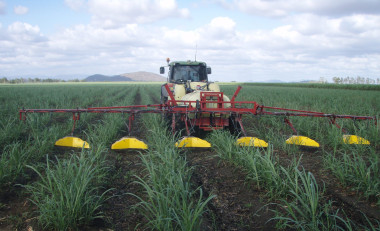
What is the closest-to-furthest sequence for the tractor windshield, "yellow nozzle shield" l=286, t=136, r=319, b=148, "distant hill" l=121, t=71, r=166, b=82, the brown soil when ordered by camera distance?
the brown soil
"yellow nozzle shield" l=286, t=136, r=319, b=148
the tractor windshield
"distant hill" l=121, t=71, r=166, b=82

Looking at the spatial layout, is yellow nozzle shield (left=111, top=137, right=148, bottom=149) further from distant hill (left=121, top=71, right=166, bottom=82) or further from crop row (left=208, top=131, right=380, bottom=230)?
distant hill (left=121, top=71, right=166, bottom=82)

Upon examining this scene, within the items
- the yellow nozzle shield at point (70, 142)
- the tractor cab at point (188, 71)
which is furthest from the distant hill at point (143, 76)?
the yellow nozzle shield at point (70, 142)

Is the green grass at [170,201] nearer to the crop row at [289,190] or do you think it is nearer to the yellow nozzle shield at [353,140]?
the crop row at [289,190]

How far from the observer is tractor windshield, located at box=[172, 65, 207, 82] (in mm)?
8812

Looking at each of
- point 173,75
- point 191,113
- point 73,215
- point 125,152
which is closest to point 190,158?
point 125,152

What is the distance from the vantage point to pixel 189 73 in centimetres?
885

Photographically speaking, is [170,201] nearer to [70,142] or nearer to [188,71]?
[70,142]

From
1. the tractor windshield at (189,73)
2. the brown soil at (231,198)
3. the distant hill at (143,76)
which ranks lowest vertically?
the brown soil at (231,198)

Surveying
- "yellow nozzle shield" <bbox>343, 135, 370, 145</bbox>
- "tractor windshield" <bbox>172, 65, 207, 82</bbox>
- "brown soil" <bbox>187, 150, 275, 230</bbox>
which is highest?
"tractor windshield" <bbox>172, 65, 207, 82</bbox>

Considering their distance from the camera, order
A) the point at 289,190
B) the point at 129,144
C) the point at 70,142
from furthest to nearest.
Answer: the point at 70,142, the point at 129,144, the point at 289,190

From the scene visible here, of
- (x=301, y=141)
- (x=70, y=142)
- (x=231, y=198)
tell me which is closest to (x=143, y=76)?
(x=70, y=142)

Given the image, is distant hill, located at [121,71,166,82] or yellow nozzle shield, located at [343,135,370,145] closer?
yellow nozzle shield, located at [343,135,370,145]

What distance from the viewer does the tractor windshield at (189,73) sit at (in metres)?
8.81

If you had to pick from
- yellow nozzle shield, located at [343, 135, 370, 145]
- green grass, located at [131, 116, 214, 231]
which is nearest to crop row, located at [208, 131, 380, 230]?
green grass, located at [131, 116, 214, 231]
